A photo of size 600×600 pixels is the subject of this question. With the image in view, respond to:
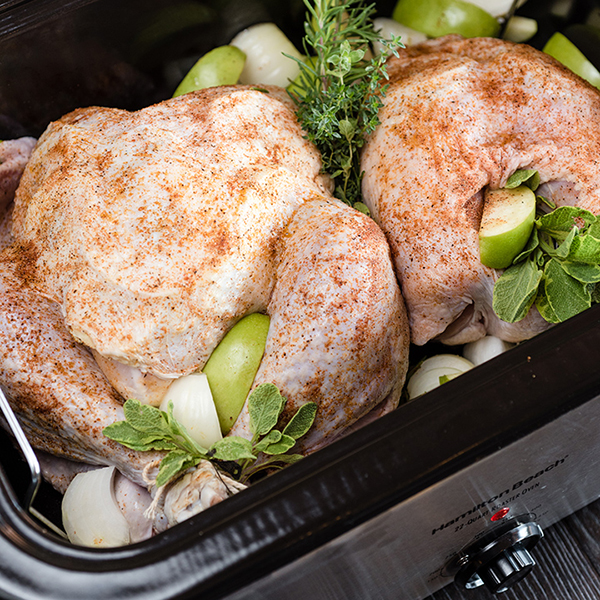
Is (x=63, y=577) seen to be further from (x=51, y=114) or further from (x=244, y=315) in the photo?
(x=51, y=114)

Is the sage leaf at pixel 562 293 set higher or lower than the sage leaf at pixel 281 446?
lower

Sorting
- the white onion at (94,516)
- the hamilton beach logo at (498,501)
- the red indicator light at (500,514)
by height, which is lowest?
the red indicator light at (500,514)

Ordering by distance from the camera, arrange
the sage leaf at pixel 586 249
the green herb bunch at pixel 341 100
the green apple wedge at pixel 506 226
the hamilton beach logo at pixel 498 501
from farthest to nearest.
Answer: the green herb bunch at pixel 341 100 < the green apple wedge at pixel 506 226 < the sage leaf at pixel 586 249 < the hamilton beach logo at pixel 498 501

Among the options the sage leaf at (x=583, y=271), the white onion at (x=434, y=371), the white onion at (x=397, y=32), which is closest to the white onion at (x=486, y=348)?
the white onion at (x=434, y=371)

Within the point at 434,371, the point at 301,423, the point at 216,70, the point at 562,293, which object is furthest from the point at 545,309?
the point at 216,70

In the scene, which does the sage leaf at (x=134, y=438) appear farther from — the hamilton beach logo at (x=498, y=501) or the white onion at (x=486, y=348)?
the white onion at (x=486, y=348)

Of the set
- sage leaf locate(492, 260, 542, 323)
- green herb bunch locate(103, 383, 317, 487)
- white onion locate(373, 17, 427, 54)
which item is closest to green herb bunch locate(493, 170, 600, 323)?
sage leaf locate(492, 260, 542, 323)

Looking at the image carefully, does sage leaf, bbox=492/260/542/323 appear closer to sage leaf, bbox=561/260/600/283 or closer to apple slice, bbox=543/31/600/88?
sage leaf, bbox=561/260/600/283
